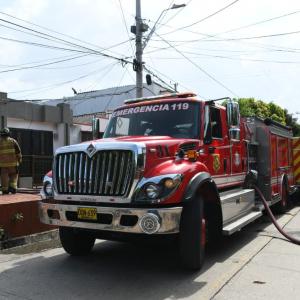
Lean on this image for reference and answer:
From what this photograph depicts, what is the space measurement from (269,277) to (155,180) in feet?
6.57

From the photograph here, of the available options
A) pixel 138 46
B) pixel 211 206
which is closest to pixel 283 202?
pixel 211 206

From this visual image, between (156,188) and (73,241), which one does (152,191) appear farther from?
(73,241)

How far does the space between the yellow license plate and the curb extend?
2.29m

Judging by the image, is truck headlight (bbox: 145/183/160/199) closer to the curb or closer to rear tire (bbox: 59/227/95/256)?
rear tire (bbox: 59/227/95/256)

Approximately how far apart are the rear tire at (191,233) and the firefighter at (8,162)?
5.58 metres

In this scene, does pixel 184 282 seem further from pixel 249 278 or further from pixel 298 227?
pixel 298 227

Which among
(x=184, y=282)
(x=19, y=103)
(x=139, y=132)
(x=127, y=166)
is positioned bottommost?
(x=184, y=282)

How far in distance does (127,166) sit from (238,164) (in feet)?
11.9

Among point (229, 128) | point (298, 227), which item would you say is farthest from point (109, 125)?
point (298, 227)

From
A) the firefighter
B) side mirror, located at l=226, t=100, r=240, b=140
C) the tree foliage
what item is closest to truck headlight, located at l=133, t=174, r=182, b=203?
side mirror, located at l=226, t=100, r=240, b=140

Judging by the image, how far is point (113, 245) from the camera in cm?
884

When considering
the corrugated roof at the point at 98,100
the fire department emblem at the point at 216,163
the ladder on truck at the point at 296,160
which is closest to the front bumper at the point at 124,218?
the fire department emblem at the point at 216,163

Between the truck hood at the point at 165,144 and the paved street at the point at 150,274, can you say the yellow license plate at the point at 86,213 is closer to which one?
the paved street at the point at 150,274

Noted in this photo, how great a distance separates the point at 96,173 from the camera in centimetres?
648
